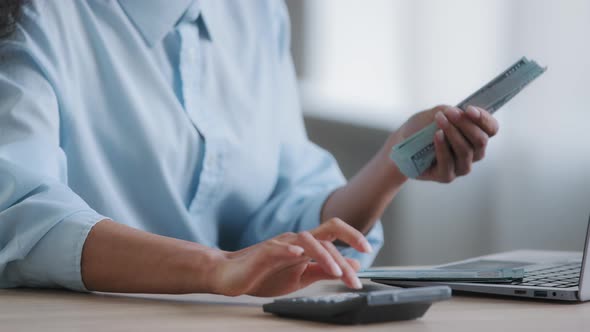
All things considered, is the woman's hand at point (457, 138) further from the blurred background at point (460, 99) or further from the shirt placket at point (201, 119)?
the blurred background at point (460, 99)

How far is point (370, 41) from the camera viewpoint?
279 centimetres

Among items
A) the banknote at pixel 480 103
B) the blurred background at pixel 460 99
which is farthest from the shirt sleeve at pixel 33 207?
the blurred background at pixel 460 99

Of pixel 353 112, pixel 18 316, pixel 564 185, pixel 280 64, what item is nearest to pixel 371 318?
pixel 18 316

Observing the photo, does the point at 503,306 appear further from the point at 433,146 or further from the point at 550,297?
the point at 433,146

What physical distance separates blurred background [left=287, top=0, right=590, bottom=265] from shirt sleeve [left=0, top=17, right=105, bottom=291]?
148 cm

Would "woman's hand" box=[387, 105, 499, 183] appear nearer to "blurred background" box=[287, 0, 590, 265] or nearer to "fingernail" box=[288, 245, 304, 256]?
"fingernail" box=[288, 245, 304, 256]

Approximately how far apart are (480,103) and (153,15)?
17.3 inches

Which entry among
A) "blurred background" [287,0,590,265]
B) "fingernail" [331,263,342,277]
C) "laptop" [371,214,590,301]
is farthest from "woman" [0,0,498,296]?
"blurred background" [287,0,590,265]

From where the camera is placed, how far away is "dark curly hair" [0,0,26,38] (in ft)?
3.00

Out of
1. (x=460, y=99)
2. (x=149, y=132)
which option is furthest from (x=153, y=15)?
(x=460, y=99)

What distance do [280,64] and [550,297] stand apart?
73 cm

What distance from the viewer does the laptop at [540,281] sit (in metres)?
0.78

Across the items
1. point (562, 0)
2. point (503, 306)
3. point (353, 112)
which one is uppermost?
point (562, 0)

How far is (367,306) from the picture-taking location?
64cm
